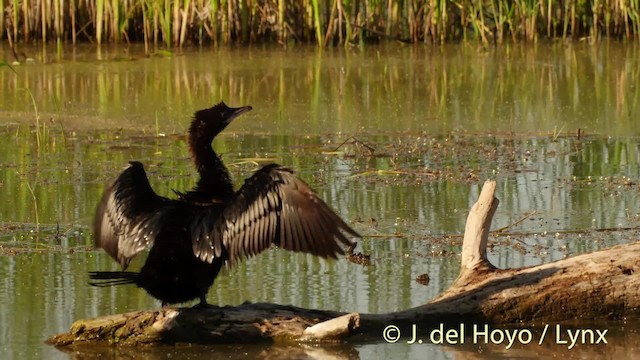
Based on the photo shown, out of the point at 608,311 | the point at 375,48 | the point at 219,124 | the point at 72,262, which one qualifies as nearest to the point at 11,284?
the point at 72,262

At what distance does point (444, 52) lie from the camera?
12727 millimetres

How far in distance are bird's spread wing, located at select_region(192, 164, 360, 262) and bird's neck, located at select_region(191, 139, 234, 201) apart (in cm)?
22

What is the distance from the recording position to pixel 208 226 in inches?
179

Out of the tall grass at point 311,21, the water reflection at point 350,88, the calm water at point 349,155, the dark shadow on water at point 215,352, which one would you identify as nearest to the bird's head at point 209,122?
the calm water at point 349,155

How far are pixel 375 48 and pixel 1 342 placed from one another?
28.8ft

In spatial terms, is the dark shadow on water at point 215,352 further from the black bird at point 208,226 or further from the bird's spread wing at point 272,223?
the bird's spread wing at point 272,223

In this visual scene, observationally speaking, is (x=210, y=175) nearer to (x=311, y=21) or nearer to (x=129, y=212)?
(x=129, y=212)

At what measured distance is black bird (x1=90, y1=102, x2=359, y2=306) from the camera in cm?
448

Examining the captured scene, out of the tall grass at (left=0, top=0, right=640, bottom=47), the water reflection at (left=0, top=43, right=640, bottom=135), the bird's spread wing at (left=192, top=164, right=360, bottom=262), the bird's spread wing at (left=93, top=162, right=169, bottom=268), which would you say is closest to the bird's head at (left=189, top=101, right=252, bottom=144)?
the bird's spread wing at (left=93, top=162, right=169, bottom=268)

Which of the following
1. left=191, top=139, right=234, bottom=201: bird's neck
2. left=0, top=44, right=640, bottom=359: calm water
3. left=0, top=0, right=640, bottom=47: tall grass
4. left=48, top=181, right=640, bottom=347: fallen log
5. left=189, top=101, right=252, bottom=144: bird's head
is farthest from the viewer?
left=0, top=0, right=640, bottom=47: tall grass

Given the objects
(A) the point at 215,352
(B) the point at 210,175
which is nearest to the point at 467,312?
(A) the point at 215,352

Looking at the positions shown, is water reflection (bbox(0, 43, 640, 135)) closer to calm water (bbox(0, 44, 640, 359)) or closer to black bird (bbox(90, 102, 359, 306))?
calm water (bbox(0, 44, 640, 359))

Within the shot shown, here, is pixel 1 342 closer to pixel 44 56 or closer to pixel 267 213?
pixel 267 213

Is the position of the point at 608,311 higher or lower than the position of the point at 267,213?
lower
